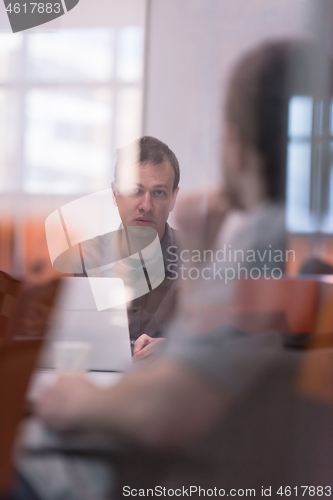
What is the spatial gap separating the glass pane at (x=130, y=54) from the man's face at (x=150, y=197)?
16 centimetres

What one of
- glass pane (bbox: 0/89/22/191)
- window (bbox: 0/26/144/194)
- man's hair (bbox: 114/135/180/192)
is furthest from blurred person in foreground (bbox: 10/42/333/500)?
glass pane (bbox: 0/89/22/191)

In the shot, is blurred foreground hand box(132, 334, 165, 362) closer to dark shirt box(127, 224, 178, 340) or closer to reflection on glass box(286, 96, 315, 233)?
dark shirt box(127, 224, 178, 340)

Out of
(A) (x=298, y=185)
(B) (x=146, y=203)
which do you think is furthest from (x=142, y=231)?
(A) (x=298, y=185)

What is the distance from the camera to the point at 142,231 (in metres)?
0.74

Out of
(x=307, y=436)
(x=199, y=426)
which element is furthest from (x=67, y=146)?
(x=307, y=436)

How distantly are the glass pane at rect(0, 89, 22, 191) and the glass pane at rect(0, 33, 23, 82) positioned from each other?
0.04 m

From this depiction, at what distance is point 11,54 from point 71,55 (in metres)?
0.11

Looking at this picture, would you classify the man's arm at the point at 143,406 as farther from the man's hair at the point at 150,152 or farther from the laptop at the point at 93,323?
the man's hair at the point at 150,152

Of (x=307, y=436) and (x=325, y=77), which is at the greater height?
(x=325, y=77)

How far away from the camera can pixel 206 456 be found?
2.30 feet

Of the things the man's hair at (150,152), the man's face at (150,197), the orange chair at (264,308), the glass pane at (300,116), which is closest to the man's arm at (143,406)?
the orange chair at (264,308)

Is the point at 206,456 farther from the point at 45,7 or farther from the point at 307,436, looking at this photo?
the point at 45,7

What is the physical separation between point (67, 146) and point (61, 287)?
0.83 ft

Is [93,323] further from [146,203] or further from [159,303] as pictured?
[146,203]
